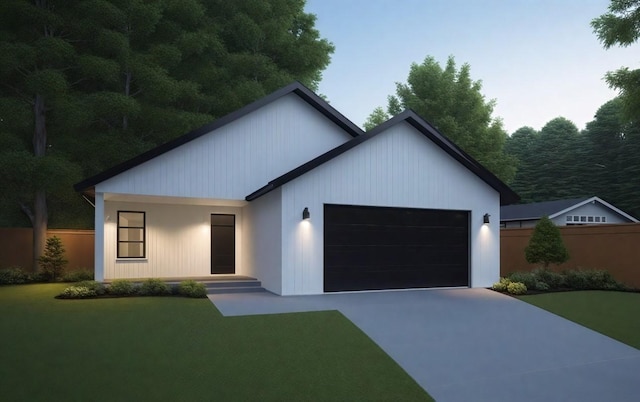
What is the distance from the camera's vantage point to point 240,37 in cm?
2320

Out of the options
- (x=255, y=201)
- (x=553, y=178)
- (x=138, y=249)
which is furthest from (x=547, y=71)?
(x=553, y=178)

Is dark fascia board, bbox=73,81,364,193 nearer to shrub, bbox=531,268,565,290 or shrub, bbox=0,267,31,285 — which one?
shrub, bbox=0,267,31,285

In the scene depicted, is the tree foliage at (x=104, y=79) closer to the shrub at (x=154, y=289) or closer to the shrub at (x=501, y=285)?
the shrub at (x=154, y=289)

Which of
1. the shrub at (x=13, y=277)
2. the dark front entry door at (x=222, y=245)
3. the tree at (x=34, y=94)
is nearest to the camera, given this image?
the shrub at (x=13, y=277)

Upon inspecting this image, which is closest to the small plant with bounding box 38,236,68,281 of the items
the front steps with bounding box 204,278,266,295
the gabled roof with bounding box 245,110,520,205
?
the front steps with bounding box 204,278,266,295

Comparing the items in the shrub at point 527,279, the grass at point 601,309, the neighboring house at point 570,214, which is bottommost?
the grass at point 601,309

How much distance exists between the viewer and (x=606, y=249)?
14336 millimetres

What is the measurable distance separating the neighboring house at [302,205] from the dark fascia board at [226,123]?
0.12 feet

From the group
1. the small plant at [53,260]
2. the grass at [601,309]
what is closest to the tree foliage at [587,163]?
the grass at [601,309]

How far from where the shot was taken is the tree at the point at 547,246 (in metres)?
14.3

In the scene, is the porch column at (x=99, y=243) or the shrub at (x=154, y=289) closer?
the shrub at (x=154, y=289)

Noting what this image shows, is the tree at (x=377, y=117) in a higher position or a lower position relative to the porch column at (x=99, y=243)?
higher

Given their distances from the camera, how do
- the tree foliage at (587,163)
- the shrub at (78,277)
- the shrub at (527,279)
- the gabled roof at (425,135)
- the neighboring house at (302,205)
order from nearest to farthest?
the gabled roof at (425,135) → the neighboring house at (302,205) → the shrub at (527,279) → the shrub at (78,277) → the tree foliage at (587,163)

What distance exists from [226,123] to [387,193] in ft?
17.9
